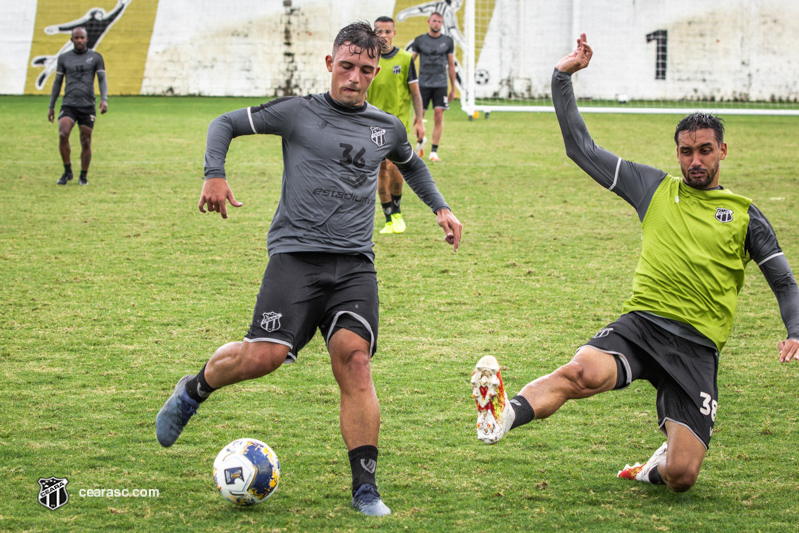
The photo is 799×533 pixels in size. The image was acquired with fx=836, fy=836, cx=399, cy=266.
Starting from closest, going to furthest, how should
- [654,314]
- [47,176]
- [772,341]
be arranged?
[654,314] < [772,341] < [47,176]

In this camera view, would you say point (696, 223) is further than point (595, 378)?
Yes

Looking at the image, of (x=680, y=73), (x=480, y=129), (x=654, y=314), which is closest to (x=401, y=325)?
(x=654, y=314)

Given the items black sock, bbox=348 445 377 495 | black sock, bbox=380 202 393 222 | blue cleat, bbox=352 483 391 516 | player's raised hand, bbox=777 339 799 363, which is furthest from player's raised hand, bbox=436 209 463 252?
black sock, bbox=380 202 393 222

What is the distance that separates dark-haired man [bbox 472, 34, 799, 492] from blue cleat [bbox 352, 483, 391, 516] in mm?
763

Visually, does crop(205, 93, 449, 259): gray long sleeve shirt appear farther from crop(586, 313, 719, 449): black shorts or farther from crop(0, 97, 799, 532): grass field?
crop(586, 313, 719, 449): black shorts

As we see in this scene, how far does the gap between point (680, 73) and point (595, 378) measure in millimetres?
27551

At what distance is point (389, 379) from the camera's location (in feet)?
17.6

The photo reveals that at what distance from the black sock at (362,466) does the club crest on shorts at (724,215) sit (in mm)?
1990

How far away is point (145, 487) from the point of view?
3.82 m

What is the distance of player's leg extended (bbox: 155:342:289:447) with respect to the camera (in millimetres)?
3791

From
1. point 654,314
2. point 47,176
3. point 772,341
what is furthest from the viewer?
point 47,176

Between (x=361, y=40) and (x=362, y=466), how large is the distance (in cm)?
200

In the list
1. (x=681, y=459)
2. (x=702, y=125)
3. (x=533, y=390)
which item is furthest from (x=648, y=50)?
(x=533, y=390)

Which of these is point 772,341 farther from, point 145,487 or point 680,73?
point 680,73
